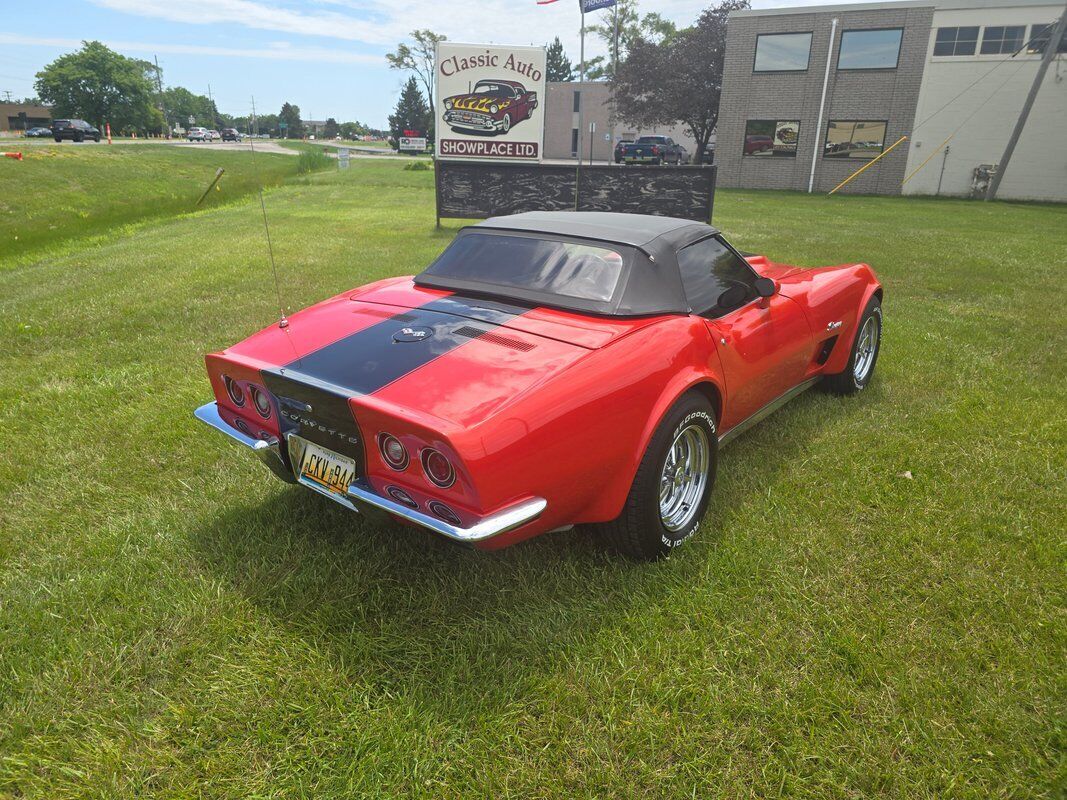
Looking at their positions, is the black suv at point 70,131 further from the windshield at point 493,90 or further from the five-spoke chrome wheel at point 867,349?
the five-spoke chrome wheel at point 867,349

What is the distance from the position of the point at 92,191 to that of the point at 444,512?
73.7 ft

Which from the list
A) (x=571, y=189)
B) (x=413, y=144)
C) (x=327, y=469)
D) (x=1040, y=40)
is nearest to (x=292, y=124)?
(x=327, y=469)

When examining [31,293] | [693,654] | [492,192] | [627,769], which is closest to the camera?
[627,769]

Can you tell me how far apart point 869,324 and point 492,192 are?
9.52 metres

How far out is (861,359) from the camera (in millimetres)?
4773

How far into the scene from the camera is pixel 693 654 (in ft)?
7.66

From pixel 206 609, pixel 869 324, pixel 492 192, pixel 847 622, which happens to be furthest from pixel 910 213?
pixel 206 609

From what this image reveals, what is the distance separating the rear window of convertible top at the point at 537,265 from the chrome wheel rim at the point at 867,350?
2477 mm

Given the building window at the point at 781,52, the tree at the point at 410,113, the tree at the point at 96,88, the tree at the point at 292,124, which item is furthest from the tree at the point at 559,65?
the tree at the point at 292,124

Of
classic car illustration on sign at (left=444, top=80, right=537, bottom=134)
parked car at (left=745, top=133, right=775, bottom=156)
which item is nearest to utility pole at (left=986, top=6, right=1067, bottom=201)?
parked car at (left=745, top=133, right=775, bottom=156)

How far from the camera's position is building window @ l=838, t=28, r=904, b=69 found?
24708 mm

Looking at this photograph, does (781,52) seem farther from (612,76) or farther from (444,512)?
(444,512)

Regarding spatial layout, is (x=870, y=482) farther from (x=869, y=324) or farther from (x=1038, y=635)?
(x=869, y=324)

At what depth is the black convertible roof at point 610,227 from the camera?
3.21 metres
